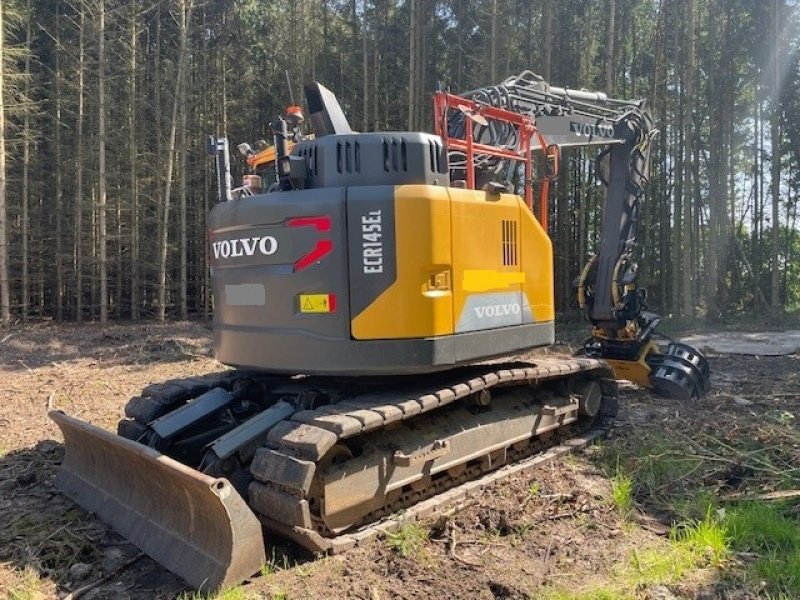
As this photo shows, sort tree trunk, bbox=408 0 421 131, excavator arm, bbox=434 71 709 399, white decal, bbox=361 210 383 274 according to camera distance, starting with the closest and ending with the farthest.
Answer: white decal, bbox=361 210 383 274, excavator arm, bbox=434 71 709 399, tree trunk, bbox=408 0 421 131

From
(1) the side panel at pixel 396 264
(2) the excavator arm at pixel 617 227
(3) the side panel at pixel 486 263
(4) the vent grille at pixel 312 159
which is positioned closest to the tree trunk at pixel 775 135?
(2) the excavator arm at pixel 617 227

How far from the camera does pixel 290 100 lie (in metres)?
19.1

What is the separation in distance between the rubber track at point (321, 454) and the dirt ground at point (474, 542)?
11 centimetres

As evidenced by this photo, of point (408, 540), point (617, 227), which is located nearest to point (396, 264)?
point (408, 540)

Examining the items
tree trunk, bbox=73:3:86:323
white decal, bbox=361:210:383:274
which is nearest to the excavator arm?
white decal, bbox=361:210:383:274

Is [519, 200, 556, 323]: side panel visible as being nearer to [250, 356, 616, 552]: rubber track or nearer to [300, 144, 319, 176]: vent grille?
[250, 356, 616, 552]: rubber track

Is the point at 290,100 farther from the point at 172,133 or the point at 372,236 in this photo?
the point at 372,236

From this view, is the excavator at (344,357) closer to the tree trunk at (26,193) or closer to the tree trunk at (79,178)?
the tree trunk at (79,178)

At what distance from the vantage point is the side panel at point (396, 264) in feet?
13.5

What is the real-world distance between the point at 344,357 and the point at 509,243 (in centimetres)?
152

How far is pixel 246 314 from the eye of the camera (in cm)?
454

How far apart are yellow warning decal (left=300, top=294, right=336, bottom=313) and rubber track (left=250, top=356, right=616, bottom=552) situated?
0.59 meters

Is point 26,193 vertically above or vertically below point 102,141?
below

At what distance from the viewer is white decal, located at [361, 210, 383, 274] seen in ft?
13.5
